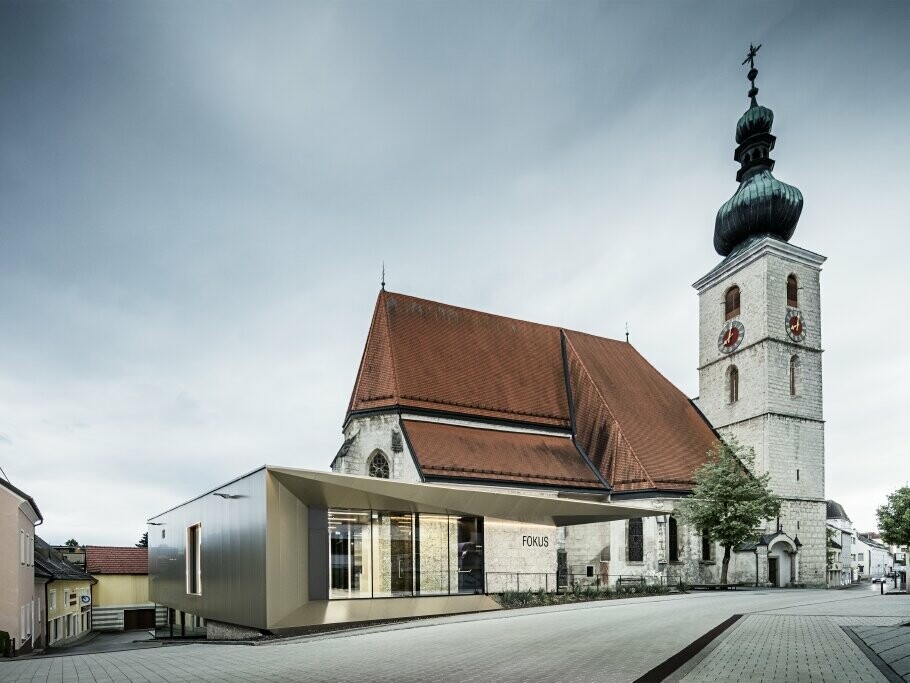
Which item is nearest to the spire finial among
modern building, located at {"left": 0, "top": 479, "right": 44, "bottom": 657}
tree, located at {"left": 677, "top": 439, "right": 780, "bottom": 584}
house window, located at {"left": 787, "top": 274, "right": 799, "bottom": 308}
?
house window, located at {"left": 787, "top": 274, "right": 799, "bottom": 308}

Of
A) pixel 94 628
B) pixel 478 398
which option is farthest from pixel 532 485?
pixel 94 628

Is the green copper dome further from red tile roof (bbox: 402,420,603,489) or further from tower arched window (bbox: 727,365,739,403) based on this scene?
red tile roof (bbox: 402,420,603,489)

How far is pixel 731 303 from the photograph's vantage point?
3566 cm

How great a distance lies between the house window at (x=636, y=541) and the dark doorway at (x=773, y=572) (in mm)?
6750

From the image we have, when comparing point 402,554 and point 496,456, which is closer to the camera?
point 402,554

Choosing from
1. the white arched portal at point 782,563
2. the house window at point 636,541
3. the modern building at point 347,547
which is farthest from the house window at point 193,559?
the white arched portal at point 782,563

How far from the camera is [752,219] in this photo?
3428 centimetres

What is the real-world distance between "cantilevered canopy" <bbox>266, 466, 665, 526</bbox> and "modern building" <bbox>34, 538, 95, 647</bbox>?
55.7ft

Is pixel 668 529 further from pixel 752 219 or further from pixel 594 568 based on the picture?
pixel 752 219

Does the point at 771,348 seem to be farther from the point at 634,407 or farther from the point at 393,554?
the point at 393,554

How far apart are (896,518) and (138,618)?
42.8m

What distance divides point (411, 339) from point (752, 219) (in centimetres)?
1791

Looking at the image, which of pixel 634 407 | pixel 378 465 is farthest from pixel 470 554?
pixel 634 407

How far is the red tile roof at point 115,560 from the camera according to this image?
42125mm
